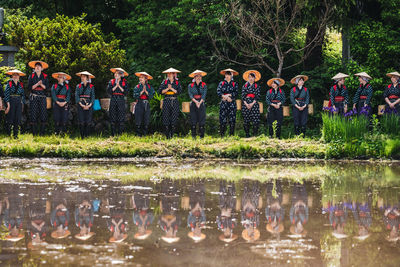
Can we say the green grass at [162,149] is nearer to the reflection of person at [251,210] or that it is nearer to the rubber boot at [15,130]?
the rubber boot at [15,130]

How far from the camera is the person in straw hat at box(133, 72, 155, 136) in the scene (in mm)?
17844

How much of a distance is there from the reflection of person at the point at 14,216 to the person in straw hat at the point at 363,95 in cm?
1113

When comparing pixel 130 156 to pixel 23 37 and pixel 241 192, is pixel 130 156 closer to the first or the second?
pixel 241 192

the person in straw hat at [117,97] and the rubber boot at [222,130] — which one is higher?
the person in straw hat at [117,97]

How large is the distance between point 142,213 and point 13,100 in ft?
34.8

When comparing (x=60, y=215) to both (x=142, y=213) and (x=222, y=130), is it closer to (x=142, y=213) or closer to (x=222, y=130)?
(x=142, y=213)

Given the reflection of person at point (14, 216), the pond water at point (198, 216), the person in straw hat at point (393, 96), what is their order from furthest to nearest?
the person in straw hat at point (393, 96)
the reflection of person at point (14, 216)
the pond water at point (198, 216)

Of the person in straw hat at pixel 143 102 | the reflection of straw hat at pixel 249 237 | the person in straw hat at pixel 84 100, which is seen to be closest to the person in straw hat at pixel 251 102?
the person in straw hat at pixel 143 102

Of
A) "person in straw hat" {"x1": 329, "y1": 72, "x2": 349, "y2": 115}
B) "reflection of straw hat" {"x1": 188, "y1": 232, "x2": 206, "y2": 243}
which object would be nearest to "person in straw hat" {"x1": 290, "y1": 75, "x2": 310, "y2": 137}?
"person in straw hat" {"x1": 329, "y1": 72, "x2": 349, "y2": 115}

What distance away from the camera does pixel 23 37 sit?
20.0 m

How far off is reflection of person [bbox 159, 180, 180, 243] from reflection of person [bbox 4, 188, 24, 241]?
1455mm

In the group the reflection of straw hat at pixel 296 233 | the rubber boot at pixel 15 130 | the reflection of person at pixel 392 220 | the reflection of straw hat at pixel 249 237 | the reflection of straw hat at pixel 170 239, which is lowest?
the reflection of straw hat at pixel 170 239

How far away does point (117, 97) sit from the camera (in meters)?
17.9

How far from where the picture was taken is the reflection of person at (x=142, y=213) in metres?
6.70
